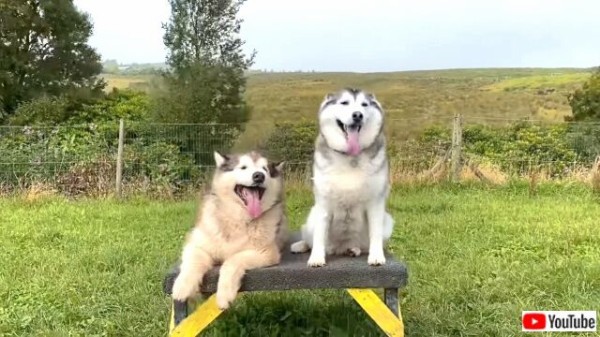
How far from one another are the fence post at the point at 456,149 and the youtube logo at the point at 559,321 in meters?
6.40

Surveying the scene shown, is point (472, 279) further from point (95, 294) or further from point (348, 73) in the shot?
point (95, 294)

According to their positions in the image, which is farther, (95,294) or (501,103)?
(501,103)

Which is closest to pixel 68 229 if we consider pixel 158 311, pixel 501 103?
pixel 158 311

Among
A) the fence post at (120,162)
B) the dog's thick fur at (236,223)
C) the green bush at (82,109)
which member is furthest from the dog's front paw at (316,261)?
the green bush at (82,109)

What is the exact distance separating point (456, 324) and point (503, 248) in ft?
7.21

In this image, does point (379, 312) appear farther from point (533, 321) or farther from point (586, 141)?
point (586, 141)

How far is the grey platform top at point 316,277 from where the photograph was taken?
338 cm

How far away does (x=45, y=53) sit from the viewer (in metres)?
18.3

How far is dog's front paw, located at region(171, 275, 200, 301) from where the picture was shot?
3.29 metres

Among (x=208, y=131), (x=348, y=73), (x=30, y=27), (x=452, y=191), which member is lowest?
(x=452, y=191)

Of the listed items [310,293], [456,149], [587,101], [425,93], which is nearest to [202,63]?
[456,149]

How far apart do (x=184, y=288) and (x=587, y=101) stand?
48.5ft

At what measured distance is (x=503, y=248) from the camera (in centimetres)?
609

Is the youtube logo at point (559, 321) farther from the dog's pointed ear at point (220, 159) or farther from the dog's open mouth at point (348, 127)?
the dog's pointed ear at point (220, 159)
